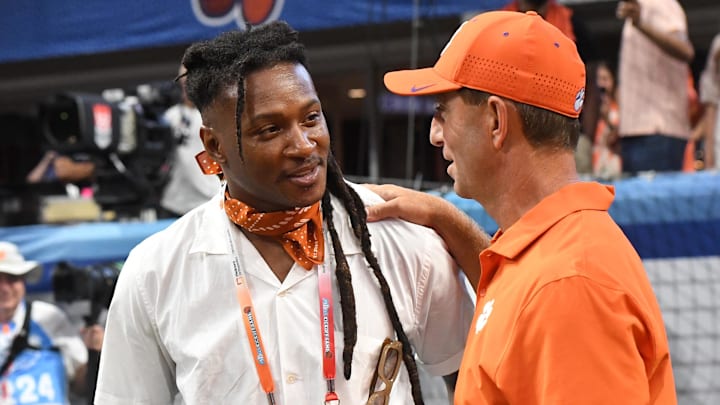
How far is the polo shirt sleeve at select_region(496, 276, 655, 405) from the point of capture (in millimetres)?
1430

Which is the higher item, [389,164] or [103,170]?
[103,170]

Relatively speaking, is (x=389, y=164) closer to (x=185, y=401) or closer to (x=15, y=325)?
(x=15, y=325)

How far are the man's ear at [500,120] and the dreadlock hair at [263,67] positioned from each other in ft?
1.79

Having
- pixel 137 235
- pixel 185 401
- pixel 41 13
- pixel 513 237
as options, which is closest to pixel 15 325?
pixel 137 235

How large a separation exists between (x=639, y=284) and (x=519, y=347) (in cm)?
23

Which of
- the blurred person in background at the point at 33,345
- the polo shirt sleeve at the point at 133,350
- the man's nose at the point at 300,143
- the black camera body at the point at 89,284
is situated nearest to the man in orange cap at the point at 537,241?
the man's nose at the point at 300,143

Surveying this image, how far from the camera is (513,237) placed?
167 centimetres

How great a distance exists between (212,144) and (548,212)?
2.87ft

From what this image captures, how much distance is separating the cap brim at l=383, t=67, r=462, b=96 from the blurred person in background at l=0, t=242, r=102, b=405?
3.16 metres

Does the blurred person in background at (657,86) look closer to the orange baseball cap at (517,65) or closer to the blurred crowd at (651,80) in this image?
the blurred crowd at (651,80)

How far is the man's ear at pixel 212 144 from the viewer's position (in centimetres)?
216

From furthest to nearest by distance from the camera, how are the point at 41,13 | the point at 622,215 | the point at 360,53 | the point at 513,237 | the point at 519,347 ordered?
the point at 360,53
the point at 41,13
the point at 622,215
the point at 513,237
the point at 519,347

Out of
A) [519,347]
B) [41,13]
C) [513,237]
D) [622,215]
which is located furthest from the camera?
[41,13]

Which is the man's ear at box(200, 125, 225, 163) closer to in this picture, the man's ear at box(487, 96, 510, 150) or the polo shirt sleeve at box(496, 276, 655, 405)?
the man's ear at box(487, 96, 510, 150)
